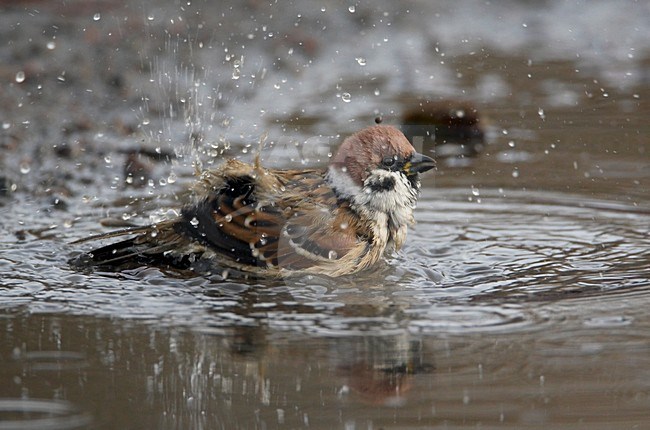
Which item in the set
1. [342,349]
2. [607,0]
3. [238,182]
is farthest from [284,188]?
[607,0]

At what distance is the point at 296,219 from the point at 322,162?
6.57 ft

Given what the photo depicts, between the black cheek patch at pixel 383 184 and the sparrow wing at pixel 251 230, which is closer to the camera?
the sparrow wing at pixel 251 230

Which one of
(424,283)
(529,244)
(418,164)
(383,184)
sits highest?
(418,164)

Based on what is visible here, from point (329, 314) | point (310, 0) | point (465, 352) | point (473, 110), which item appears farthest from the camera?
point (310, 0)

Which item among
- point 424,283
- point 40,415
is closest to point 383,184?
point 424,283

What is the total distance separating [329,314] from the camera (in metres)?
4.97

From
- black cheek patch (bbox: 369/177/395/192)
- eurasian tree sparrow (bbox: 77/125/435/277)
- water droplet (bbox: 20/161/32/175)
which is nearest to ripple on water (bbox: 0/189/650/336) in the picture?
eurasian tree sparrow (bbox: 77/125/435/277)

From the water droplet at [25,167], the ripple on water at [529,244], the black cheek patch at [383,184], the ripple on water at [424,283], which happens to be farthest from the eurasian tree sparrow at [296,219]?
the water droplet at [25,167]

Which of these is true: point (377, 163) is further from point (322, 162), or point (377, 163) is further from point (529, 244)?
point (322, 162)

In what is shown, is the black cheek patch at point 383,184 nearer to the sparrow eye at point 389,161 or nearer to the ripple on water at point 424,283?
the sparrow eye at point 389,161

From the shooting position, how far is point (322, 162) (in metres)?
7.76

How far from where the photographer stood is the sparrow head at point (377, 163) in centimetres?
586

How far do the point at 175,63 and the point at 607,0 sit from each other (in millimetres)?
4715

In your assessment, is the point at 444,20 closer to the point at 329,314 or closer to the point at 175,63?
the point at 175,63
